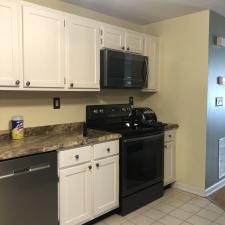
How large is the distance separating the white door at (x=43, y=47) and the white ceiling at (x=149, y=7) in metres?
0.62

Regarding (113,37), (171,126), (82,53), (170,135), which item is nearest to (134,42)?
(113,37)

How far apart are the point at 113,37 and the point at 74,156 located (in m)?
1.45

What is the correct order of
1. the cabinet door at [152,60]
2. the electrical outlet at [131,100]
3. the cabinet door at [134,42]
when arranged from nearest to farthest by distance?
the cabinet door at [134,42], the cabinet door at [152,60], the electrical outlet at [131,100]

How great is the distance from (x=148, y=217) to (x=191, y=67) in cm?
189

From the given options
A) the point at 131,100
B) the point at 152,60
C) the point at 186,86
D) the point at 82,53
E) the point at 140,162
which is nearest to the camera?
the point at 82,53

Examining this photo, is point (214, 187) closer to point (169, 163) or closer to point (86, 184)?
point (169, 163)

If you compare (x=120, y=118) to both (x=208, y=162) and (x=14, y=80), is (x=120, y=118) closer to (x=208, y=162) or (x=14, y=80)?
(x=208, y=162)

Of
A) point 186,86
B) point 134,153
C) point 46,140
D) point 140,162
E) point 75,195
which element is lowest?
point 75,195

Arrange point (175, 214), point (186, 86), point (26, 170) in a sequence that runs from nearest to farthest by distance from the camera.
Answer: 1. point (26, 170)
2. point (175, 214)
3. point (186, 86)

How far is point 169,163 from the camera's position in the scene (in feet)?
10.9

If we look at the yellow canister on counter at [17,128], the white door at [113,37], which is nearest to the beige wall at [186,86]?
the white door at [113,37]

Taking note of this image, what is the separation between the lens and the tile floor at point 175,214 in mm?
2537

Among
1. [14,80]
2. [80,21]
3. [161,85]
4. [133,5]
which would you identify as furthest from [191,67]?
[14,80]

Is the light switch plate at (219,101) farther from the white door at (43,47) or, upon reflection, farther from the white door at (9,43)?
the white door at (9,43)
